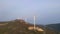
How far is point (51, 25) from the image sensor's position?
3.53m

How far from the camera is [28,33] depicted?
3287 millimetres

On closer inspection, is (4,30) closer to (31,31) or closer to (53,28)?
(31,31)

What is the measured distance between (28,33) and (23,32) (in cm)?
11

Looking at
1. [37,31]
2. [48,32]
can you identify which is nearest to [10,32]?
[37,31]

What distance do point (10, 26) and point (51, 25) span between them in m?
0.93

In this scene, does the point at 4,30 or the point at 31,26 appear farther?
the point at 31,26

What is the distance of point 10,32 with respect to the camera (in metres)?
3.23

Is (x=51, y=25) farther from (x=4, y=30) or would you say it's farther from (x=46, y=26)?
(x=4, y=30)

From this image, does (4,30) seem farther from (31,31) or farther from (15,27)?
(31,31)

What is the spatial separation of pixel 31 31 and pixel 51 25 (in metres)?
0.51

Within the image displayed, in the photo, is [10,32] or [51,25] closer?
[10,32]

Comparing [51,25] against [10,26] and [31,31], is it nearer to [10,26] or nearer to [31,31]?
[31,31]

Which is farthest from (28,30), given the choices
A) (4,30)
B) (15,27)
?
(4,30)

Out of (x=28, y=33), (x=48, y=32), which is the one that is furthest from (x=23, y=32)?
(x=48, y=32)
